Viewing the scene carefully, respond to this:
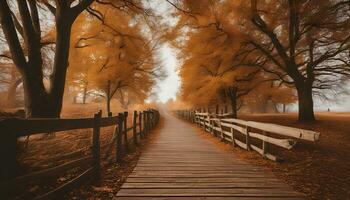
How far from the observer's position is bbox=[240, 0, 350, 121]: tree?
11.8 metres

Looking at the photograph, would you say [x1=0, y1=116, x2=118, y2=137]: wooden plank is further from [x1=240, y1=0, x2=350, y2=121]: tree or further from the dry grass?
A: [x1=240, y1=0, x2=350, y2=121]: tree

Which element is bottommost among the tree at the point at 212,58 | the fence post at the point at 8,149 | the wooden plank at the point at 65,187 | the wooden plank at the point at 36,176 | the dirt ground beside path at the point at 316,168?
the dirt ground beside path at the point at 316,168

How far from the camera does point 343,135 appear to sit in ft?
41.8

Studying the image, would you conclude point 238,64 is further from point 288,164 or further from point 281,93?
Result: point 288,164

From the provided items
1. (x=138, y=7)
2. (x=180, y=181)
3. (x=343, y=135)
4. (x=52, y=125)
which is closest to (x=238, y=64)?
(x=343, y=135)

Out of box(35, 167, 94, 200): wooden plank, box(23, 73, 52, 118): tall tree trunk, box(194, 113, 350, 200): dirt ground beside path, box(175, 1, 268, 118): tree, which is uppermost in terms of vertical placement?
box(175, 1, 268, 118): tree

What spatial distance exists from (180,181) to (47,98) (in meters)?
6.62

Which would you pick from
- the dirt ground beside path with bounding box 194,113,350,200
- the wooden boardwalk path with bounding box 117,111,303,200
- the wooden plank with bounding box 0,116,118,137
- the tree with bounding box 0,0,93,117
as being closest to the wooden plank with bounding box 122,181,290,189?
the wooden boardwalk path with bounding box 117,111,303,200

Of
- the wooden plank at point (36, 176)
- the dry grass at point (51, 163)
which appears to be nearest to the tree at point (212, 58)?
the dry grass at point (51, 163)

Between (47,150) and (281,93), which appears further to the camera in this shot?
(281,93)

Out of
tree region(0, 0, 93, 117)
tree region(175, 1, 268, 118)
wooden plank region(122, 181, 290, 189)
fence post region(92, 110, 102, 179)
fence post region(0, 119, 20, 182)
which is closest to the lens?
fence post region(0, 119, 20, 182)

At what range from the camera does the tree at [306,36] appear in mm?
11776

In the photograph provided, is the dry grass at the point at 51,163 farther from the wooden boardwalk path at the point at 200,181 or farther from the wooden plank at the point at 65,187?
the wooden boardwalk path at the point at 200,181

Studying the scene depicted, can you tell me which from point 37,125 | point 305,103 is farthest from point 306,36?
point 37,125
